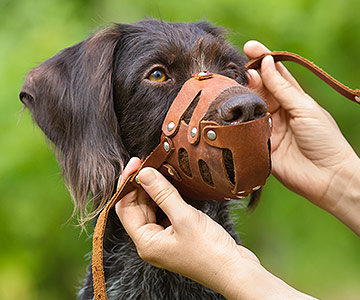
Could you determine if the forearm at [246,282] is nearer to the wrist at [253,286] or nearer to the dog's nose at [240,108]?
the wrist at [253,286]

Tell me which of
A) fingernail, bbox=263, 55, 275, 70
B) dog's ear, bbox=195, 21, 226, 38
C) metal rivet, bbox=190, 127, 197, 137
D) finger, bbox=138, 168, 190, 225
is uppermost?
dog's ear, bbox=195, 21, 226, 38

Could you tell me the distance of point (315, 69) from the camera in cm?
262

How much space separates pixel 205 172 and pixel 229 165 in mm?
106

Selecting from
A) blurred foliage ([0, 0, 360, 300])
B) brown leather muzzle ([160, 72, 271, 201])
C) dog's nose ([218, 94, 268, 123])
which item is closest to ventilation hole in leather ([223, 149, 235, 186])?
brown leather muzzle ([160, 72, 271, 201])

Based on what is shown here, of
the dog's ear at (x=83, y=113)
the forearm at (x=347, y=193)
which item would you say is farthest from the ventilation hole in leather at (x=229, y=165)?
the forearm at (x=347, y=193)

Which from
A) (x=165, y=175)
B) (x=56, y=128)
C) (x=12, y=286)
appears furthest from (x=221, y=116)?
(x=12, y=286)

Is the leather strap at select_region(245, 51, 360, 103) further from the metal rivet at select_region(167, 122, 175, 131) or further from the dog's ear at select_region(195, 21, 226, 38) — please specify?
the metal rivet at select_region(167, 122, 175, 131)

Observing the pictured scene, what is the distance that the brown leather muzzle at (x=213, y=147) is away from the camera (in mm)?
1902

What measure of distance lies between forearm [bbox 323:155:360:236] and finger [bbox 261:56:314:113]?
0.39 m

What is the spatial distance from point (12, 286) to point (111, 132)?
2.96 m

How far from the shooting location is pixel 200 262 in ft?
6.90

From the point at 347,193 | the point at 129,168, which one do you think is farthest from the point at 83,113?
the point at 347,193

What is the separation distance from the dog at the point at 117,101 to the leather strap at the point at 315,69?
0.71ft

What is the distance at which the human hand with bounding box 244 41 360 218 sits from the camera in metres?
2.77
